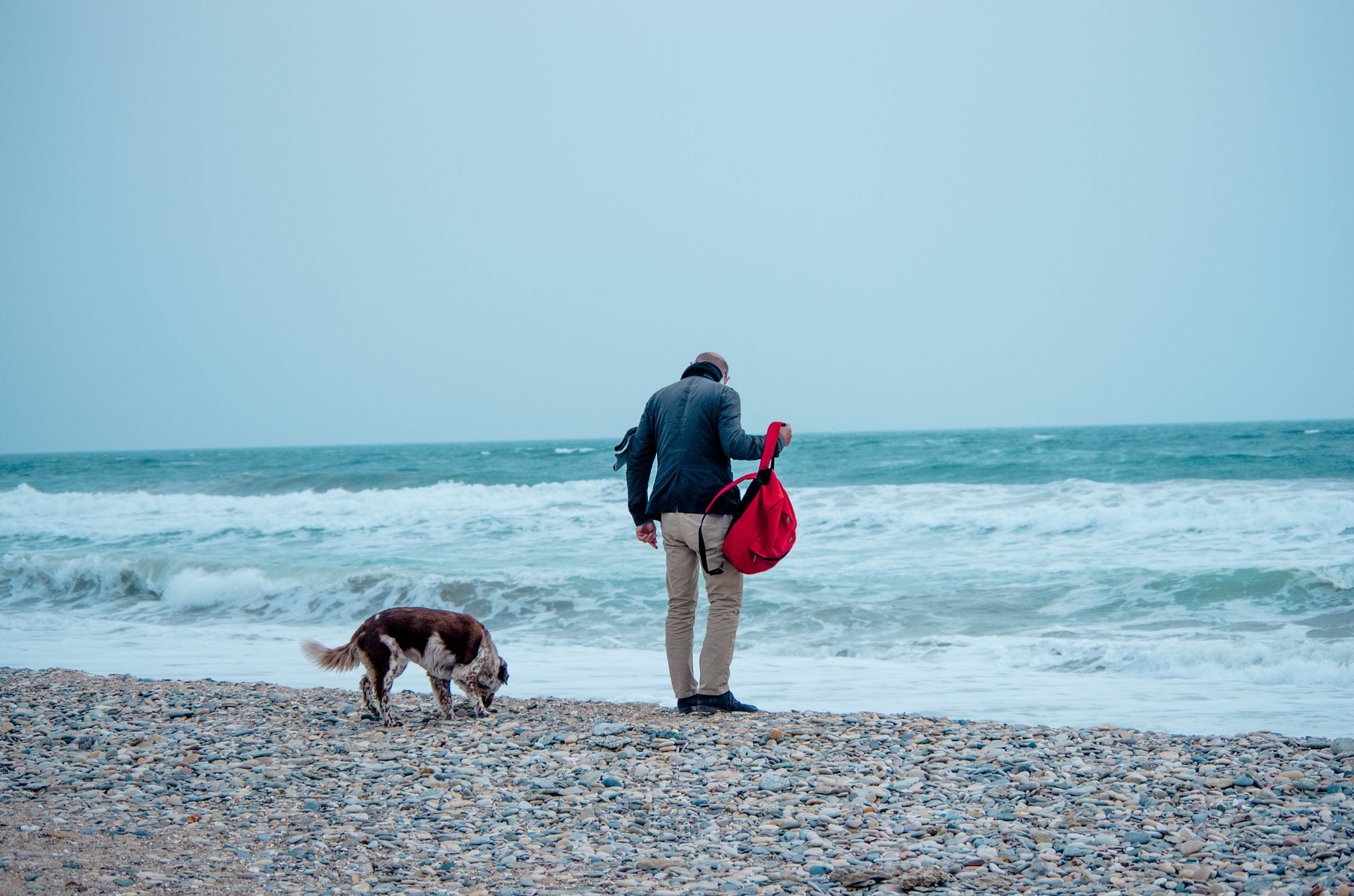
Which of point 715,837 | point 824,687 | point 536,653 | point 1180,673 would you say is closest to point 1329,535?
point 1180,673

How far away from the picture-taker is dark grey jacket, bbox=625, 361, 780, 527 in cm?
453

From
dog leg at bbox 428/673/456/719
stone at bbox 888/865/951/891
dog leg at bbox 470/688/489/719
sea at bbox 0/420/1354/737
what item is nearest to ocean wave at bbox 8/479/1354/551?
sea at bbox 0/420/1354/737

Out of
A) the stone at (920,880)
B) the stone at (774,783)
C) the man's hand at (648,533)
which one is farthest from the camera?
the man's hand at (648,533)

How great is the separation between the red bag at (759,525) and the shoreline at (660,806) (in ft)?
2.81

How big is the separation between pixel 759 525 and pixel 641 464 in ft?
2.40

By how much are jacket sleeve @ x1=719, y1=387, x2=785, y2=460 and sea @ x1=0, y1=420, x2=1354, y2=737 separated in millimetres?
2004

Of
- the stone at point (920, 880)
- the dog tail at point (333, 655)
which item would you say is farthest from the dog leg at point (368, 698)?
the stone at point (920, 880)

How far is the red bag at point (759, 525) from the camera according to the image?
14.6ft

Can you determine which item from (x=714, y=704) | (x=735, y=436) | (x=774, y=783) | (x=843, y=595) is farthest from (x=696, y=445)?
(x=843, y=595)

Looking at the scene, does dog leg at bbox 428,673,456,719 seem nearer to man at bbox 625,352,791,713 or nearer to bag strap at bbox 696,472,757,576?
man at bbox 625,352,791,713

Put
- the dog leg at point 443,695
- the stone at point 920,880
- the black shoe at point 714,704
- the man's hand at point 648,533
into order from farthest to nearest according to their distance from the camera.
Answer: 1. the dog leg at point 443,695
2. the black shoe at point 714,704
3. the man's hand at point 648,533
4. the stone at point 920,880

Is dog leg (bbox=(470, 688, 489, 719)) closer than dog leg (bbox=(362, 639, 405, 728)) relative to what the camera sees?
No

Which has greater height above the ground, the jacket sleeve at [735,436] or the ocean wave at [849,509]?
the jacket sleeve at [735,436]

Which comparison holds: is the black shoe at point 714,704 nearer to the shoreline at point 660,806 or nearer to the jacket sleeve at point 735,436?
the shoreline at point 660,806
